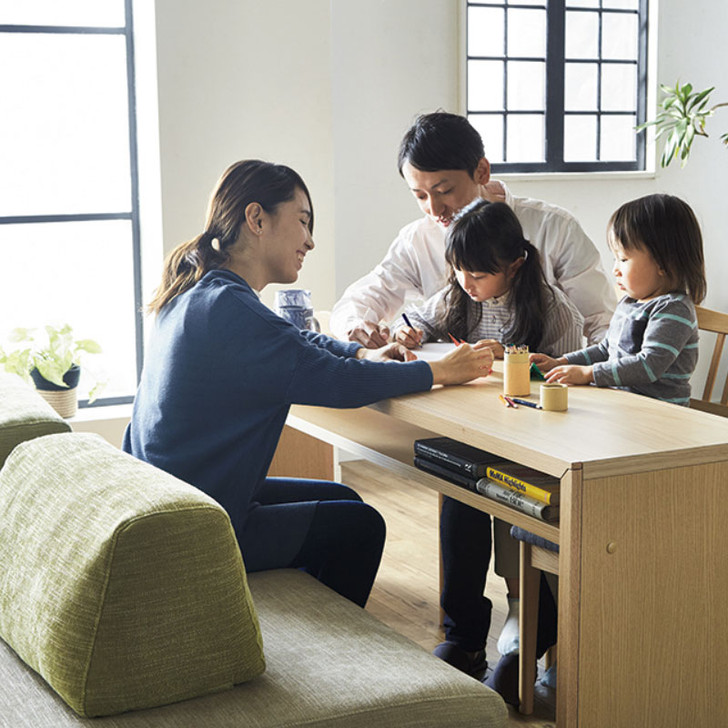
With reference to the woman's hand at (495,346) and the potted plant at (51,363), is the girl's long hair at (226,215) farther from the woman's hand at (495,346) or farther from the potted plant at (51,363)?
the potted plant at (51,363)

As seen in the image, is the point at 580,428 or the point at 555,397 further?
the point at 555,397

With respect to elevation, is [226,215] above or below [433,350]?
above

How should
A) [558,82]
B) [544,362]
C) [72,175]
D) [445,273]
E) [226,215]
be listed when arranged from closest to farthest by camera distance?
[226,215], [544,362], [445,273], [72,175], [558,82]

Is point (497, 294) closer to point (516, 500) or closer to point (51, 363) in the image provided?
point (516, 500)

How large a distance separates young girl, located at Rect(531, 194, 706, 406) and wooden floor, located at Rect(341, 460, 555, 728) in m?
0.73

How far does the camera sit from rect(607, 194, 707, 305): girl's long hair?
210 centimetres

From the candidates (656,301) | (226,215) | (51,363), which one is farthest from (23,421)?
(51,363)

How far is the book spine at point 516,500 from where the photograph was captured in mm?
1689

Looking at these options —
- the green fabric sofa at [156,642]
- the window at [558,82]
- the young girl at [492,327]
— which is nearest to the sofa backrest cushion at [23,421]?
the green fabric sofa at [156,642]

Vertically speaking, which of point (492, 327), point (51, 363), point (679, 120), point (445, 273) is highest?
point (679, 120)

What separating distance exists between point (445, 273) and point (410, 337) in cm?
37

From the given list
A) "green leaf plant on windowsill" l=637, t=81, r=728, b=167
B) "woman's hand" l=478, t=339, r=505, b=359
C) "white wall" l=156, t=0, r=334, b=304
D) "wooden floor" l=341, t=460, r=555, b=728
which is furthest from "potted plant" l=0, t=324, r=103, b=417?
"green leaf plant on windowsill" l=637, t=81, r=728, b=167

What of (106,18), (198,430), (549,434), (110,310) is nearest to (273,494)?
(198,430)

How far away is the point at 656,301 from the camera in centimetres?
211
